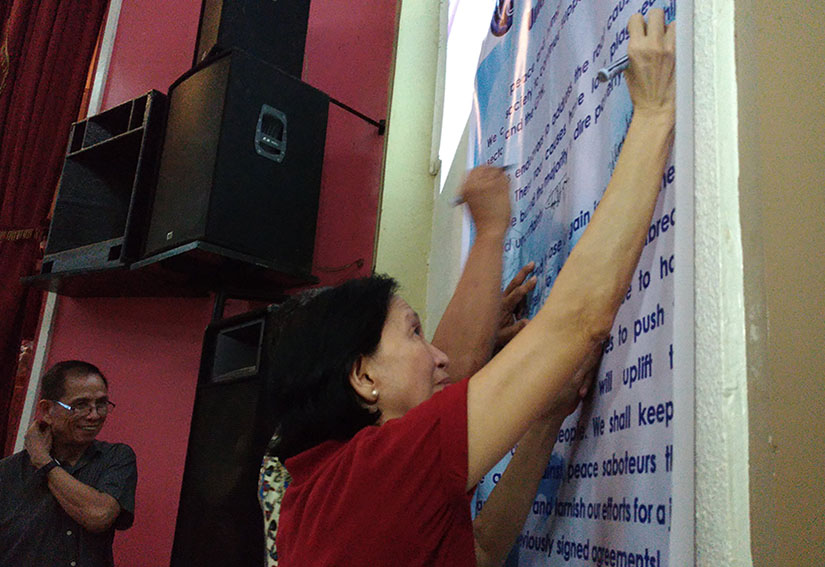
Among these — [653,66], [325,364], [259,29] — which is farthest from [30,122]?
[653,66]

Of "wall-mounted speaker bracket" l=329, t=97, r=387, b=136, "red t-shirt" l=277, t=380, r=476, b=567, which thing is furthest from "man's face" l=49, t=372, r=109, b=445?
"red t-shirt" l=277, t=380, r=476, b=567

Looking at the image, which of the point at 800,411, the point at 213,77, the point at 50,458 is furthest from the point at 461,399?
the point at 50,458

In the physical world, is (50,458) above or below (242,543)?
above

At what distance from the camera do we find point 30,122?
3414 mm

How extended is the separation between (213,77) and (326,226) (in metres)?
0.63

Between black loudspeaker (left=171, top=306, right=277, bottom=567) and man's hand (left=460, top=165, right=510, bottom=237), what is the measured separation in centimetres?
69

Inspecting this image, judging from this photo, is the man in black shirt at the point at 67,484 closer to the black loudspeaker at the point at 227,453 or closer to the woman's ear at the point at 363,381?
the black loudspeaker at the point at 227,453

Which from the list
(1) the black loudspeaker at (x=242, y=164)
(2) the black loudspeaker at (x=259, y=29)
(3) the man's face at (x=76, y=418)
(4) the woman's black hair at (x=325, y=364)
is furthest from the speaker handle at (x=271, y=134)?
(4) the woman's black hair at (x=325, y=364)

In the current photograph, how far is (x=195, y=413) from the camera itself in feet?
6.31

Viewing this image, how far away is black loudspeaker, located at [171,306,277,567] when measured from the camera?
5.47 ft

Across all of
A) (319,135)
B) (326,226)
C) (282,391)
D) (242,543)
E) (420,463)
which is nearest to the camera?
(420,463)

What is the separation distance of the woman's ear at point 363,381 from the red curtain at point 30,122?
2706mm

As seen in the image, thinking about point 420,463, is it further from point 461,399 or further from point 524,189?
point 524,189

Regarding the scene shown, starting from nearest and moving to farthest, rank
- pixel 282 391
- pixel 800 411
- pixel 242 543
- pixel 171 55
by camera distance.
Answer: pixel 800 411 → pixel 282 391 → pixel 242 543 → pixel 171 55
